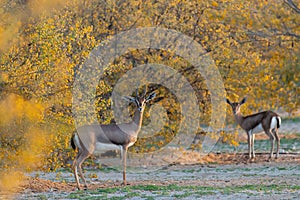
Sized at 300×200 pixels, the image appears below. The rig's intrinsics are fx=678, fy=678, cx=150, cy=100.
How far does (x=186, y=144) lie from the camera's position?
21.8 m

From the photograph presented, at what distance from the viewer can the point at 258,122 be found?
23438 millimetres

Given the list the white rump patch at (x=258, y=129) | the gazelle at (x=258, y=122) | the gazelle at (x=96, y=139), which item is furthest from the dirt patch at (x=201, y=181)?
the white rump patch at (x=258, y=129)

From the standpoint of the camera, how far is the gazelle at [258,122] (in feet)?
75.6

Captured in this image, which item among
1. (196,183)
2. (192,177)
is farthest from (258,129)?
(196,183)

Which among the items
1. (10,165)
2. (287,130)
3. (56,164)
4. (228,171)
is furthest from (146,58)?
(287,130)

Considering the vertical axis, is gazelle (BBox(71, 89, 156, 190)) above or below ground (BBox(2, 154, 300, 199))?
above

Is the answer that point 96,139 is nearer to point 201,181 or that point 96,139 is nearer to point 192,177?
point 201,181

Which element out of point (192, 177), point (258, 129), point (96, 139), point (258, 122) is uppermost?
point (258, 122)

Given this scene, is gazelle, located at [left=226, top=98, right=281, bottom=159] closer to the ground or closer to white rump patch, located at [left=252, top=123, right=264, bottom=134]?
white rump patch, located at [left=252, top=123, right=264, bottom=134]

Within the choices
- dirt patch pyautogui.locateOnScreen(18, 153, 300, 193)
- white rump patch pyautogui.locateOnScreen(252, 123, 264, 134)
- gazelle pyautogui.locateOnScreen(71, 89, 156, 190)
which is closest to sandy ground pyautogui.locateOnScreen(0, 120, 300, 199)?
dirt patch pyautogui.locateOnScreen(18, 153, 300, 193)

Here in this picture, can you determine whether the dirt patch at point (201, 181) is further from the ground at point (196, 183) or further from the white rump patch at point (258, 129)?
the white rump patch at point (258, 129)

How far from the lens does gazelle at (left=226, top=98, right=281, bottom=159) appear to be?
75.6ft

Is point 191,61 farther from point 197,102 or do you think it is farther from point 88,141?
point 88,141

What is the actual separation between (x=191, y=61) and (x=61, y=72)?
22.0 ft
